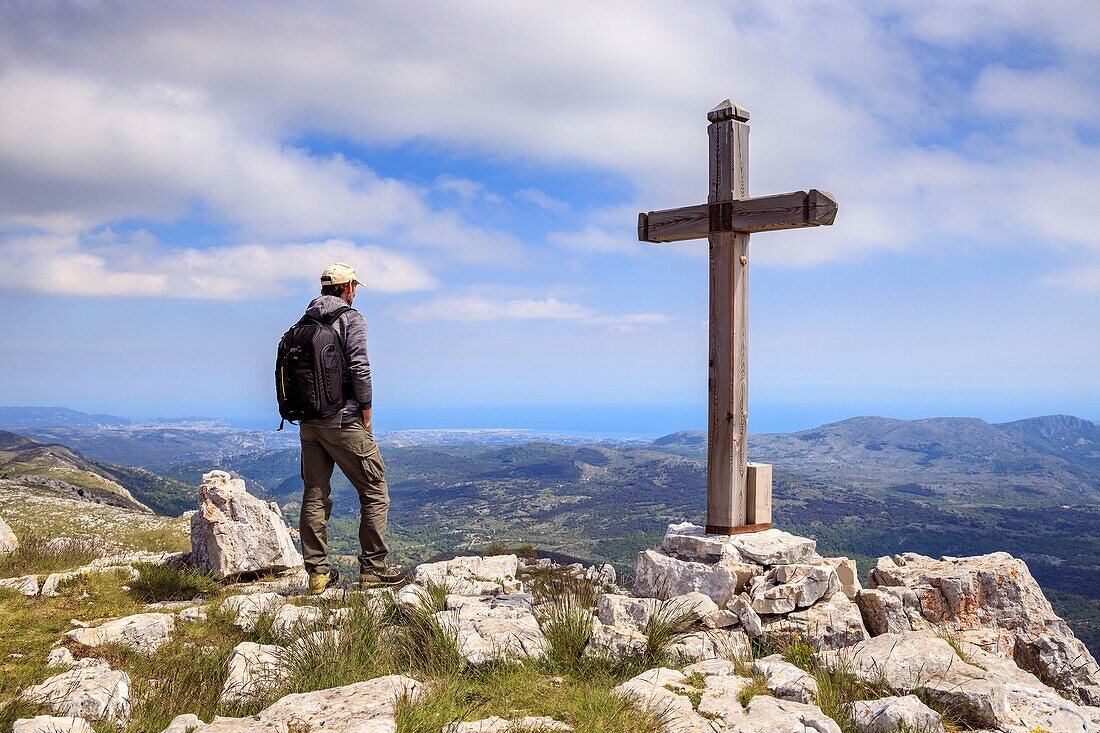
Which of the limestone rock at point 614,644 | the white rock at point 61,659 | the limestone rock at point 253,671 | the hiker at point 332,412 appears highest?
the hiker at point 332,412

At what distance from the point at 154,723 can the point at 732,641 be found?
4553mm

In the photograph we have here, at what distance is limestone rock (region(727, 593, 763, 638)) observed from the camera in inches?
272

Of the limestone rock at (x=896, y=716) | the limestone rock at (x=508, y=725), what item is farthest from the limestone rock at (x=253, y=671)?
the limestone rock at (x=896, y=716)

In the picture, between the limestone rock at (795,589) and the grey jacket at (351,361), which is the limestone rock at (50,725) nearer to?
the grey jacket at (351,361)

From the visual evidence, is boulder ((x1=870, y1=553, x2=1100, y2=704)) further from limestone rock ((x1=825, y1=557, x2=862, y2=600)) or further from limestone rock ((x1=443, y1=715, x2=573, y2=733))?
limestone rock ((x1=443, y1=715, x2=573, y2=733))

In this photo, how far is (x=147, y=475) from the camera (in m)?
126

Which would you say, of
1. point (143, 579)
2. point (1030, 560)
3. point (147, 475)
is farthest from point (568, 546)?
point (143, 579)

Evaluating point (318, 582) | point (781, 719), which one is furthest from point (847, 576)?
point (318, 582)

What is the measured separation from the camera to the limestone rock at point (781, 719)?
430 centimetres

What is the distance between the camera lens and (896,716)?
4473mm

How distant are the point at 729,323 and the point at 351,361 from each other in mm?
4384

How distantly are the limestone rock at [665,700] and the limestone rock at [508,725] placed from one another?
0.58m

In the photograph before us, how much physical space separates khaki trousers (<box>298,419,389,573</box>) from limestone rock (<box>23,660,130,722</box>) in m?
3.06

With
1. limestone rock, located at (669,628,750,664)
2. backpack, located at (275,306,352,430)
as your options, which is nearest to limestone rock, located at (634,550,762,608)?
limestone rock, located at (669,628,750,664)
